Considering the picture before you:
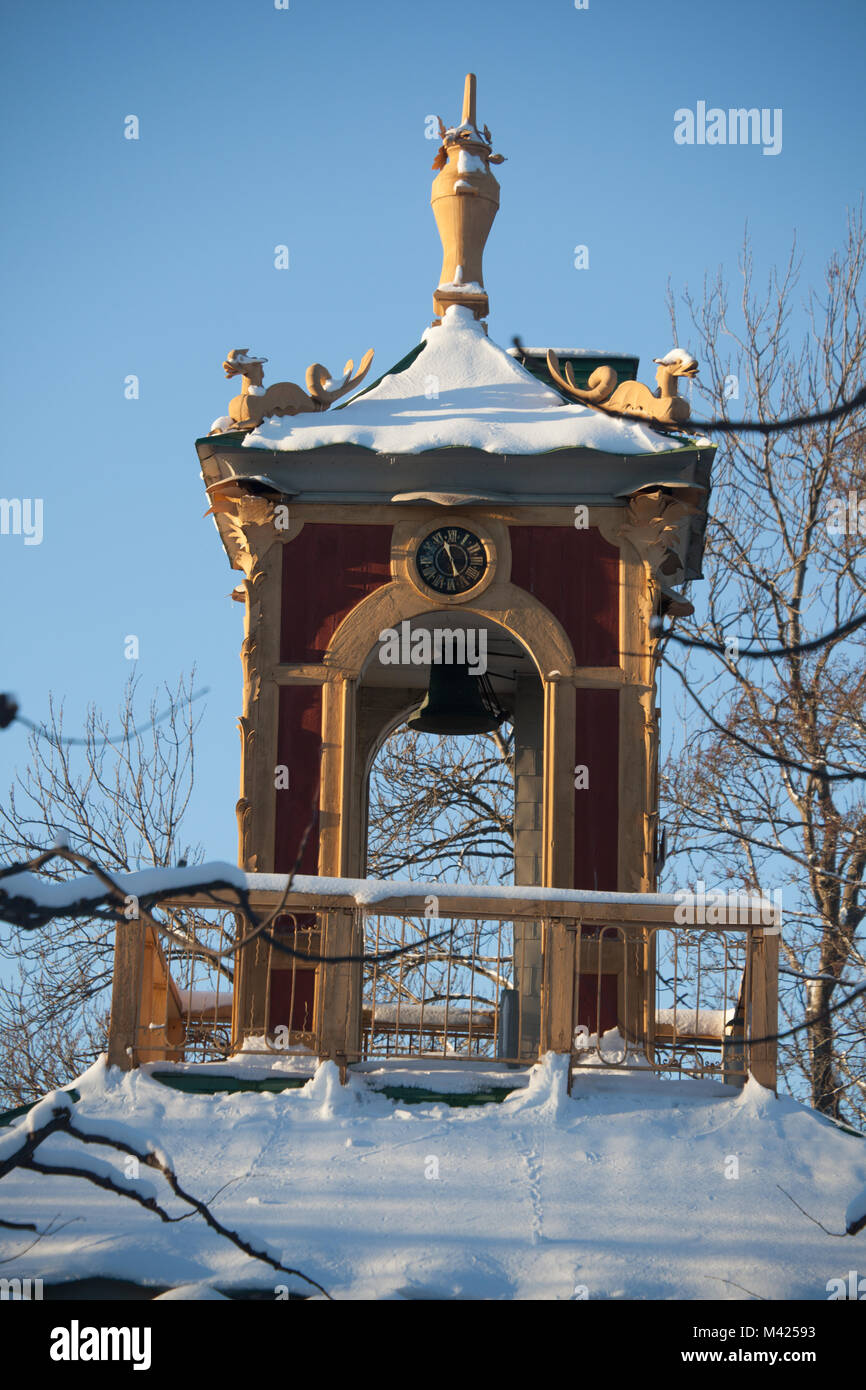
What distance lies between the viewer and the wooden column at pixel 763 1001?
1007 cm

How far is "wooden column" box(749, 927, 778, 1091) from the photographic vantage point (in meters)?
10.1

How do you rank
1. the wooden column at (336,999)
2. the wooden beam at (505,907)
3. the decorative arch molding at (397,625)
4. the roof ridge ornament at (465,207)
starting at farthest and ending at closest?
the roof ridge ornament at (465,207) → the decorative arch molding at (397,625) → the wooden column at (336,999) → the wooden beam at (505,907)

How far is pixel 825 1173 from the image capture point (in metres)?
9.42

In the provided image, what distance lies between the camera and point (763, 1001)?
33.1ft

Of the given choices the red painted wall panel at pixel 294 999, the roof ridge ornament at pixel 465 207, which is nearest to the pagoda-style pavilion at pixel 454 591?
the red painted wall panel at pixel 294 999

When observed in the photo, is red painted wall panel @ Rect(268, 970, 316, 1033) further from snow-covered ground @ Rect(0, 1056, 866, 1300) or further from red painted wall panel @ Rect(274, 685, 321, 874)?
snow-covered ground @ Rect(0, 1056, 866, 1300)

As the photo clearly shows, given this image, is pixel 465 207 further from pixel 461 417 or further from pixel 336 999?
pixel 336 999

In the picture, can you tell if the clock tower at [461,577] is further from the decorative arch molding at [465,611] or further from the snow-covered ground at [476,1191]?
the snow-covered ground at [476,1191]

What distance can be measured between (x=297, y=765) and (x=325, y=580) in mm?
1296

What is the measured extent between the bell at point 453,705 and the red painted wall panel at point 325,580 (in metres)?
1.25

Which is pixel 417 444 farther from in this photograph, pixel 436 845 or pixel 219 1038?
pixel 436 845

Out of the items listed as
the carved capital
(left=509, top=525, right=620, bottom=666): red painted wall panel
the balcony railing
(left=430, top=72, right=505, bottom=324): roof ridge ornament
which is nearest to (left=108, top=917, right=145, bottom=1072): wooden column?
the balcony railing

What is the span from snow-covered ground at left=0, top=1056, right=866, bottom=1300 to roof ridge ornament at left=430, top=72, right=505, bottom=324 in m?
6.66
